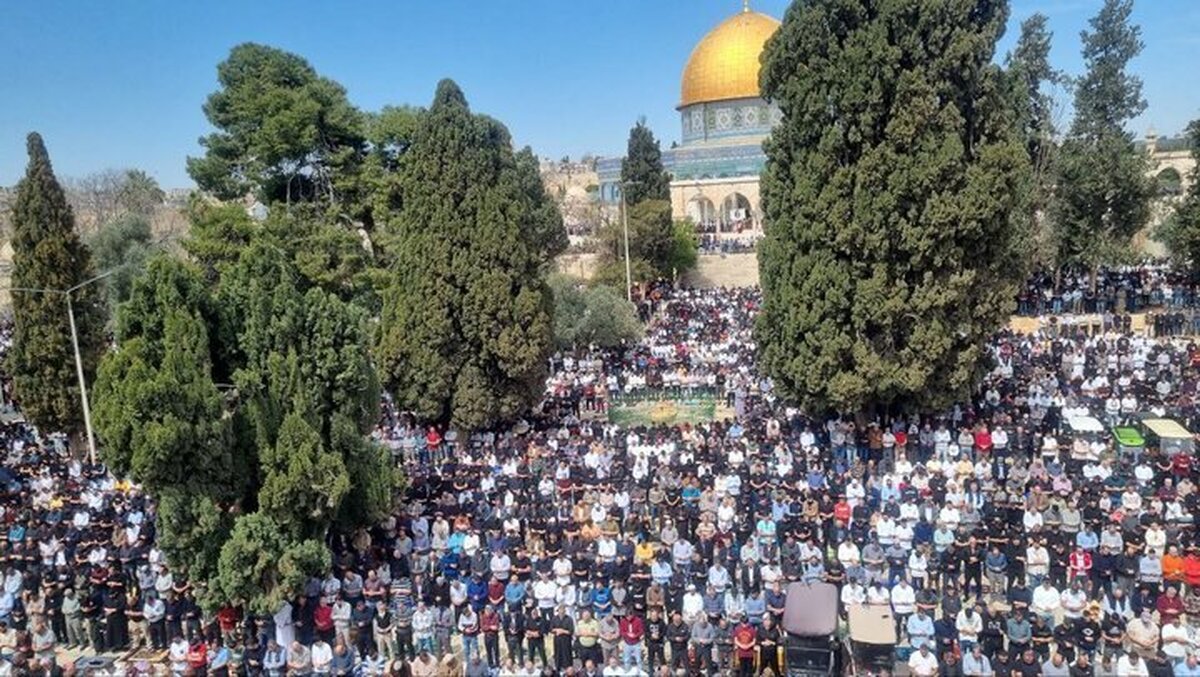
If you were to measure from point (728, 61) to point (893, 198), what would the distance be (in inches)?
1644

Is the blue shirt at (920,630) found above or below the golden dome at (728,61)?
below

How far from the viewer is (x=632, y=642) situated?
34.7 feet

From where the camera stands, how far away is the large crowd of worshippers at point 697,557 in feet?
35.1

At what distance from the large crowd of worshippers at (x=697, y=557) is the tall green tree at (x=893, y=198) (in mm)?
1680

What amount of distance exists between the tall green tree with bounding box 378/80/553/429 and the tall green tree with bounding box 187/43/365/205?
7610 mm

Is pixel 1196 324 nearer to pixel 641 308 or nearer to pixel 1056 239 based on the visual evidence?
pixel 1056 239

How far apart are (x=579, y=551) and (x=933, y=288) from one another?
9.35 metres

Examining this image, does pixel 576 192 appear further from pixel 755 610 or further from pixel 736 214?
pixel 755 610

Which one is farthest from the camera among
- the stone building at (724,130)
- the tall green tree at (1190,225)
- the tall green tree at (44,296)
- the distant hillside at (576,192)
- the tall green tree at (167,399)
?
the distant hillside at (576,192)

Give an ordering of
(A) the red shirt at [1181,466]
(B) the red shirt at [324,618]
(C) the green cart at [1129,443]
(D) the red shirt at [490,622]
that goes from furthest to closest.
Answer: (C) the green cart at [1129,443], (A) the red shirt at [1181,466], (B) the red shirt at [324,618], (D) the red shirt at [490,622]

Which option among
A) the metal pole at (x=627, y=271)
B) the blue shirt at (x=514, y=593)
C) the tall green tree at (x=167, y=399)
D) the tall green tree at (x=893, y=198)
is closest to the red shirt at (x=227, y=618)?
the tall green tree at (x=167, y=399)

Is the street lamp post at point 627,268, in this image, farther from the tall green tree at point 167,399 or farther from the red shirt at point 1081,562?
the red shirt at point 1081,562

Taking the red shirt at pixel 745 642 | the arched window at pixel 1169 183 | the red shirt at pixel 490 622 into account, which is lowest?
the red shirt at pixel 745 642

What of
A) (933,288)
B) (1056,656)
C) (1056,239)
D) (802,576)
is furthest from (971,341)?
(1056,239)
